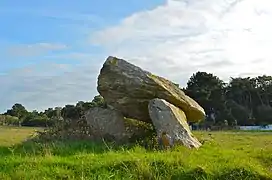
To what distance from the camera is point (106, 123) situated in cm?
1845

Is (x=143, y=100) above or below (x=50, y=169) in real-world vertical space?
above

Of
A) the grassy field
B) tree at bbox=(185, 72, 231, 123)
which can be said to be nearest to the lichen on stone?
the grassy field

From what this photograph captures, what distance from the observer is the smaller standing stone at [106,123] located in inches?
712

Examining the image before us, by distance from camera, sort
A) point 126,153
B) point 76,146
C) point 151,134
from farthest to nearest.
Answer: point 151,134, point 76,146, point 126,153

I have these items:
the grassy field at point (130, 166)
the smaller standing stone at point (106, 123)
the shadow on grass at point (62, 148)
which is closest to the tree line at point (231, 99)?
the smaller standing stone at point (106, 123)

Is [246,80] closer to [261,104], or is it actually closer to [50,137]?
[261,104]

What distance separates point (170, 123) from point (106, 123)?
3.06 meters

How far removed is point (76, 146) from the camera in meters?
16.0

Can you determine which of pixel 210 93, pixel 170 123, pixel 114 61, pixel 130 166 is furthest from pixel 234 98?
pixel 130 166

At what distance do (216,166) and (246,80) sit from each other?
74374 millimetres

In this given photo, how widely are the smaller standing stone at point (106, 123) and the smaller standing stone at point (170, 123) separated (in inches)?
66.1

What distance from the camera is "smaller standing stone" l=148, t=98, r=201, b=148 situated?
16.0 meters

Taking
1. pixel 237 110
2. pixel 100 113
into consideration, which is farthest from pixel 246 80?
pixel 100 113

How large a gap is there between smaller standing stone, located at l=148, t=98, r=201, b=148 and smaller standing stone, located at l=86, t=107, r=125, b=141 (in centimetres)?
168
